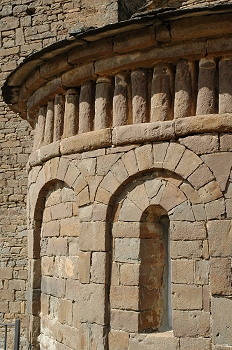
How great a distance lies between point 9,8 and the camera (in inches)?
468

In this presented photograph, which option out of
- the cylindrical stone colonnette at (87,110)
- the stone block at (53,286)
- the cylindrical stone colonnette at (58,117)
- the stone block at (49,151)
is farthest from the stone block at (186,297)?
the cylindrical stone colonnette at (58,117)

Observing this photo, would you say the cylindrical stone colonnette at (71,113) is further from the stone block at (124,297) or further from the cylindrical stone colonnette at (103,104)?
the stone block at (124,297)

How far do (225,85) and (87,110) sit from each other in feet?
5.09

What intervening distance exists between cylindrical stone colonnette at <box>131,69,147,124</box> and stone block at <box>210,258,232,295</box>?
158cm

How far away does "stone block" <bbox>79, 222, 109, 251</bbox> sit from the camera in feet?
15.9

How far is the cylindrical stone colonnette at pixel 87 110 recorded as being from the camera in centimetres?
520

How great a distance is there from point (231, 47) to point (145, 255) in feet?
7.07

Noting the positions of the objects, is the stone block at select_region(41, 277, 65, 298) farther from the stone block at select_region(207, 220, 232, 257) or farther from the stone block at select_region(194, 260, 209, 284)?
the stone block at select_region(207, 220, 232, 257)

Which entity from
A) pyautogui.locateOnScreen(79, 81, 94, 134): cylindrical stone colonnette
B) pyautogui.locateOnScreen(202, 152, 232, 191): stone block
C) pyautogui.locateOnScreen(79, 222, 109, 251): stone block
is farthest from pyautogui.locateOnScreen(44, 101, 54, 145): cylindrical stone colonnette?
pyautogui.locateOnScreen(202, 152, 232, 191): stone block

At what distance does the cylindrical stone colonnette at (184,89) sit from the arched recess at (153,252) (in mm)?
622

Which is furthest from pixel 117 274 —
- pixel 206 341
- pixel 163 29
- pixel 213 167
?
pixel 163 29

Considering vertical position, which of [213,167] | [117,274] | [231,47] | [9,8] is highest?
[9,8]

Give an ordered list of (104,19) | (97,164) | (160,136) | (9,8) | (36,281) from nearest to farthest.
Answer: (160,136), (97,164), (36,281), (104,19), (9,8)

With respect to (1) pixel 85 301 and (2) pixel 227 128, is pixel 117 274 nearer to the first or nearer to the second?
(1) pixel 85 301
